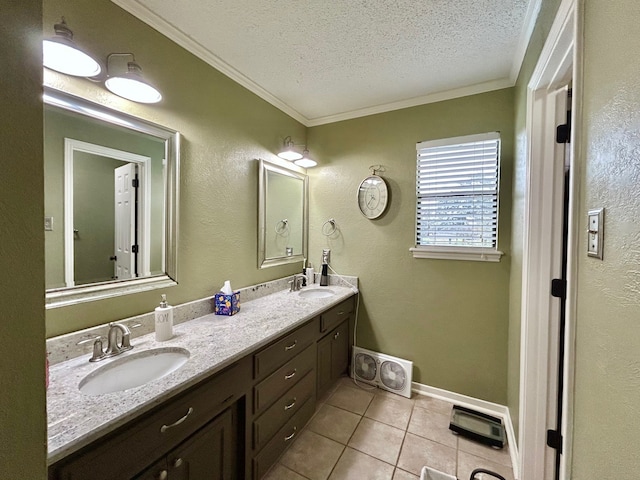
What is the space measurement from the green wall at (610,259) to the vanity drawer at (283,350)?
1.20m

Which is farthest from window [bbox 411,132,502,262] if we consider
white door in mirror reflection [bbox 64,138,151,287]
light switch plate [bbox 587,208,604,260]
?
white door in mirror reflection [bbox 64,138,151,287]

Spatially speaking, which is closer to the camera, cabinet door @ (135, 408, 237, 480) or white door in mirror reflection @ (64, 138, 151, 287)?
cabinet door @ (135, 408, 237, 480)

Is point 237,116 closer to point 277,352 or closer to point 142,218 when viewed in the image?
point 142,218

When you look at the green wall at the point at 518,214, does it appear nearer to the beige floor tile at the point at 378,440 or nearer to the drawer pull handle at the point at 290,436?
the beige floor tile at the point at 378,440

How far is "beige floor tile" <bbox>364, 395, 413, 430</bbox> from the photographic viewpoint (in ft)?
6.43

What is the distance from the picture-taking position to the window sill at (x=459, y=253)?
2016 millimetres

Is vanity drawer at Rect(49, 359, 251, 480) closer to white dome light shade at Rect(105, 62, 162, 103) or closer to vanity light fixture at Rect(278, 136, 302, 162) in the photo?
white dome light shade at Rect(105, 62, 162, 103)

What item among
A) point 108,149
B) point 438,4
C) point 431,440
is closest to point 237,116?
point 108,149

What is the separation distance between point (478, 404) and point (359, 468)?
1.15 metres

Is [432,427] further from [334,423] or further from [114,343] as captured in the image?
[114,343]

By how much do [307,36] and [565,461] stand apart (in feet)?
7.19

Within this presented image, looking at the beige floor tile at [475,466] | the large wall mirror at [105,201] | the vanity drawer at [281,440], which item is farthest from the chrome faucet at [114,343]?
the beige floor tile at [475,466]

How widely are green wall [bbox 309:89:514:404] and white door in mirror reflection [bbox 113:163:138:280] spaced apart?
1627 millimetres

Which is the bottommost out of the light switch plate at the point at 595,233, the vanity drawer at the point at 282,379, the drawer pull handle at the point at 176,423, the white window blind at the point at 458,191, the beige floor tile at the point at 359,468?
the beige floor tile at the point at 359,468
